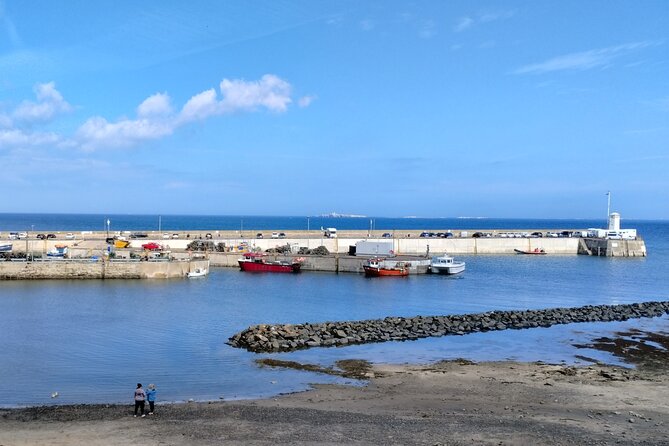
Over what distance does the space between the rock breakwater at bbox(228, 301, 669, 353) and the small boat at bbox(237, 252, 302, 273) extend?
35028mm

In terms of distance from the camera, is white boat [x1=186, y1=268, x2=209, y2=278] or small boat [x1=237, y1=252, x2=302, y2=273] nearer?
white boat [x1=186, y1=268, x2=209, y2=278]

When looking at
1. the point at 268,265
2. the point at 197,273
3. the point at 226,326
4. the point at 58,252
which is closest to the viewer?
the point at 226,326

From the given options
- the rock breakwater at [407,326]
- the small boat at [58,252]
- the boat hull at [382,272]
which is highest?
the small boat at [58,252]

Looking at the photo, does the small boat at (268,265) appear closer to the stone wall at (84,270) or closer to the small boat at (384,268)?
the small boat at (384,268)

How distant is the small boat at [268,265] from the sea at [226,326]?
5.85 ft

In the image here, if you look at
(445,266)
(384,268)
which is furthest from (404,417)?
(445,266)

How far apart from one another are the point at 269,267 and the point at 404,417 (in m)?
54.3

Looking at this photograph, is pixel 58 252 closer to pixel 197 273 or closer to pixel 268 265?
pixel 197 273

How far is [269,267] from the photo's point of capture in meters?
73.8

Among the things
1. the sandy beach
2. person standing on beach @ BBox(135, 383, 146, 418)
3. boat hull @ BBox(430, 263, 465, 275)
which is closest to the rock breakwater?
the sandy beach

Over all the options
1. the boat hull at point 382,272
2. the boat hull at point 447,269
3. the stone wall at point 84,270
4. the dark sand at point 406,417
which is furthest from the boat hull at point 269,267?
the dark sand at point 406,417

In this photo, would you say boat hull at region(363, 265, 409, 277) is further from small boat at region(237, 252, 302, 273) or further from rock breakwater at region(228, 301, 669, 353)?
rock breakwater at region(228, 301, 669, 353)

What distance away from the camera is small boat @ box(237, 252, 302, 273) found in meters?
73.8

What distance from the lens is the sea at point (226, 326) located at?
25609 mm
